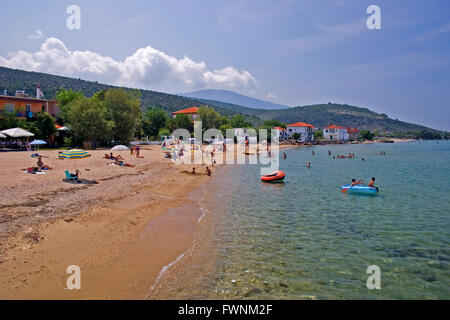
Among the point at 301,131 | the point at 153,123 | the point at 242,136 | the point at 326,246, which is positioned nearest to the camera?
the point at 326,246

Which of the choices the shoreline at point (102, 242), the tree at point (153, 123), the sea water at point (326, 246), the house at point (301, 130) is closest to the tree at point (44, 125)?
the shoreline at point (102, 242)

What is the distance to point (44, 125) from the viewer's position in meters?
38.8

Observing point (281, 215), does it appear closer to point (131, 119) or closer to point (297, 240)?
point (297, 240)

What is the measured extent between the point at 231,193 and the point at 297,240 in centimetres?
1007

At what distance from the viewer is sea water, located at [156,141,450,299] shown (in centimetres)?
826

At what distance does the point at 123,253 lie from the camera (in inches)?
387

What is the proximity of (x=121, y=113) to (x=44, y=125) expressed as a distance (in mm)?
11564

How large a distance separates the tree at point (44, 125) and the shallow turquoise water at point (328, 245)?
1179 inches

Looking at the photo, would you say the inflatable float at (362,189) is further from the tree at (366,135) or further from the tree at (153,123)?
the tree at (366,135)

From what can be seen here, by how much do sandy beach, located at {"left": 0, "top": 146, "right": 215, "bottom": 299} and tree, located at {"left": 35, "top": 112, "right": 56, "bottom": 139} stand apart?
20662mm
